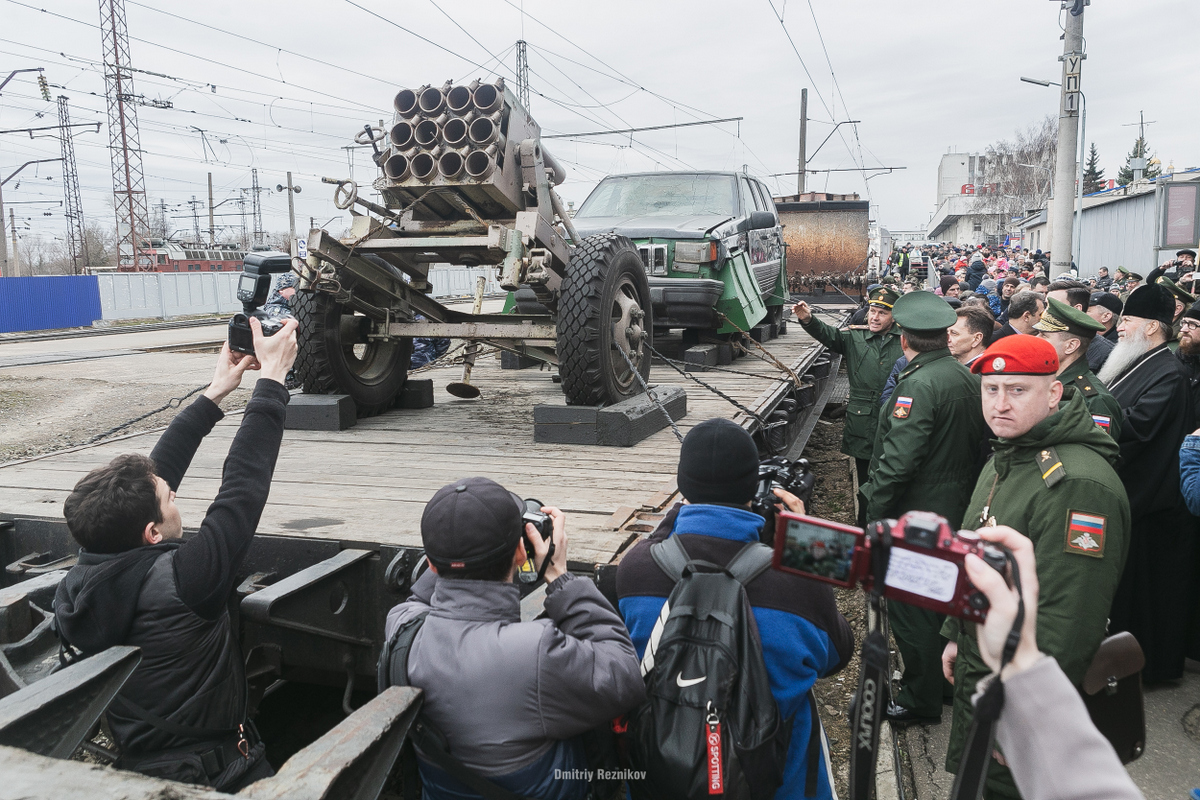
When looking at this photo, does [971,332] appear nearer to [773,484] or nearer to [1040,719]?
[773,484]

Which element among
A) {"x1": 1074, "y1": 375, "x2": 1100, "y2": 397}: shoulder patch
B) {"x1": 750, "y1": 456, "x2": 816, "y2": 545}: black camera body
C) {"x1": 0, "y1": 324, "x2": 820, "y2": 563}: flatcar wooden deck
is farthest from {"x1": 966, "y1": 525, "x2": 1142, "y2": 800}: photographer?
{"x1": 1074, "y1": 375, "x2": 1100, "y2": 397}: shoulder patch

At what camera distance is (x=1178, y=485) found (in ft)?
12.2

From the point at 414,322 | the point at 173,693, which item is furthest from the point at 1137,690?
the point at 414,322

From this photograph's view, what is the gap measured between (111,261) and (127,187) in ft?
69.6

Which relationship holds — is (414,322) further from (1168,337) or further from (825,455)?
(825,455)

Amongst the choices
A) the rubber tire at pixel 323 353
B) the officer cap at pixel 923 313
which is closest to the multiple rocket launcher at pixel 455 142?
the rubber tire at pixel 323 353

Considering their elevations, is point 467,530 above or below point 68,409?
above

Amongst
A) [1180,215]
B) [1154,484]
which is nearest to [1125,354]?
[1154,484]

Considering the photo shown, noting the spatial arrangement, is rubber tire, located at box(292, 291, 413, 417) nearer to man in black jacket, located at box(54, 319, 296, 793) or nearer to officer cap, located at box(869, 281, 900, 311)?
man in black jacket, located at box(54, 319, 296, 793)

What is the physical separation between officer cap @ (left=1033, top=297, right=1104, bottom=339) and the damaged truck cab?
160 inches

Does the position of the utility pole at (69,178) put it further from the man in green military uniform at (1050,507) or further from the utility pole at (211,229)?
the man in green military uniform at (1050,507)

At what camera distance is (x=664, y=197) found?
9.06 m

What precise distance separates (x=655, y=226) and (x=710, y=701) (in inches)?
265

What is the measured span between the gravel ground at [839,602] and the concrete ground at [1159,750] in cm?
28
